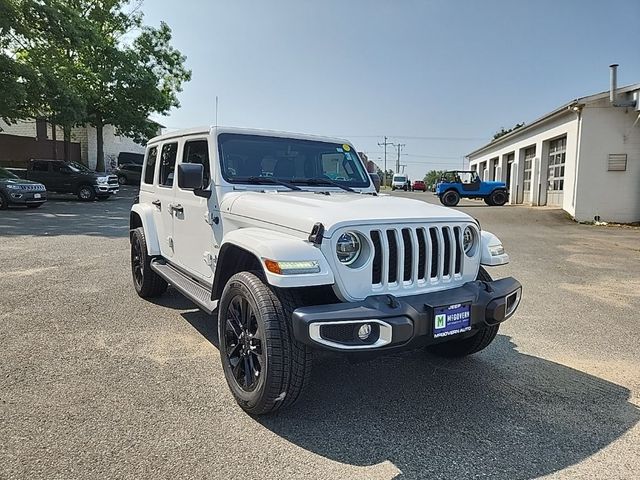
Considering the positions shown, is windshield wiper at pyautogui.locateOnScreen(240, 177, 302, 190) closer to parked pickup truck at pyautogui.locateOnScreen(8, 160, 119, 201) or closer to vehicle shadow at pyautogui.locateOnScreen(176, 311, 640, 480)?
vehicle shadow at pyautogui.locateOnScreen(176, 311, 640, 480)

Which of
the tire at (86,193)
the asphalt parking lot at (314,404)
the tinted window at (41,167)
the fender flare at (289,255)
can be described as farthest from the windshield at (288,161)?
the tinted window at (41,167)

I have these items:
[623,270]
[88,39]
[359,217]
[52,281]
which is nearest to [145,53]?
[88,39]

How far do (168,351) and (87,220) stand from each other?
1186cm

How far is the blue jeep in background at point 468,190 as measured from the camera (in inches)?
982

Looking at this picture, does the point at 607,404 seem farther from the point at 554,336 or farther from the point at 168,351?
the point at 168,351

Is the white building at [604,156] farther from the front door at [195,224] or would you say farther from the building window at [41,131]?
the building window at [41,131]

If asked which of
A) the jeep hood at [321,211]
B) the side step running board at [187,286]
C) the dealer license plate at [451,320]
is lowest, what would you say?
the side step running board at [187,286]

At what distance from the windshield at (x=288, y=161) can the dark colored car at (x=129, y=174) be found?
28.9 metres

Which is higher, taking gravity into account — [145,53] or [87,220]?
[145,53]

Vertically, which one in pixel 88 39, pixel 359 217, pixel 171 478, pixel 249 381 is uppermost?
pixel 88 39

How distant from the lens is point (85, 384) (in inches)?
141

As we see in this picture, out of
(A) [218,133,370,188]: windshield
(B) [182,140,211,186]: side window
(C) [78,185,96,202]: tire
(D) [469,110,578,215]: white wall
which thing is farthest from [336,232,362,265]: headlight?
(C) [78,185,96,202]: tire

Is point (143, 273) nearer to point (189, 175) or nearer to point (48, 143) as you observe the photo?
point (189, 175)

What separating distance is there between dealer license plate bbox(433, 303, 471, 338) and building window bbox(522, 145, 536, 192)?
25.5m
